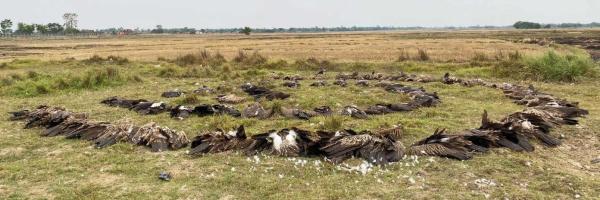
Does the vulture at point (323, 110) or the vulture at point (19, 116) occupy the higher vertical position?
the vulture at point (323, 110)

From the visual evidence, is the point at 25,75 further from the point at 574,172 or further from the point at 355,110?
the point at 574,172

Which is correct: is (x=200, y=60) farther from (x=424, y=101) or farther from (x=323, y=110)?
(x=424, y=101)

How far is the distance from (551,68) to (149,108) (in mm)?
14649

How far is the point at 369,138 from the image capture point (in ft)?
26.5

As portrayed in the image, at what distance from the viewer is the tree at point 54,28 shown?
478 feet

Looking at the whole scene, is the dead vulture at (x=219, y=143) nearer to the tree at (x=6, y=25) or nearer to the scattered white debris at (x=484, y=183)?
the scattered white debris at (x=484, y=183)

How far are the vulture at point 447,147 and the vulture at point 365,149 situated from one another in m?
0.34

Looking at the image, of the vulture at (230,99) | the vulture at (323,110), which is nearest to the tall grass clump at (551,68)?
the vulture at (323,110)

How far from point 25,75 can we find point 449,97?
54.3ft

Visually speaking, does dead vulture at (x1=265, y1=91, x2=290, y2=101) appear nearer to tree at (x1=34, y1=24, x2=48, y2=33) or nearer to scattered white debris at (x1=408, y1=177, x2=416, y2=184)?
scattered white debris at (x1=408, y1=177, x2=416, y2=184)

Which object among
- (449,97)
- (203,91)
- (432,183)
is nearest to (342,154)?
(432,183)

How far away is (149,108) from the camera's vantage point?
12.6 metres

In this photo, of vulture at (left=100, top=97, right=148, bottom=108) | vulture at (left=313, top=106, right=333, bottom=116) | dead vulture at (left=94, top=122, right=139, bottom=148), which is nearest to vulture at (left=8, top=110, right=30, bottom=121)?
vulture at (left=100, top=97, right=148, bottom=108)

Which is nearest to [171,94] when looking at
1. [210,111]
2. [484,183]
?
[210,111]
